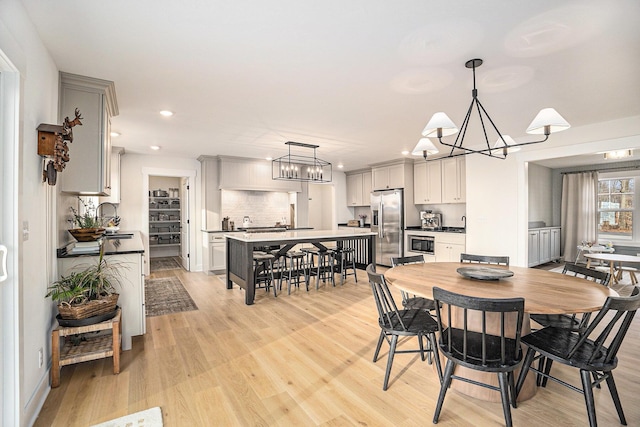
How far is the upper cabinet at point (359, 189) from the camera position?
26.8 feet

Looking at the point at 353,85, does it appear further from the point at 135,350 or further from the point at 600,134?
the point at 600,134

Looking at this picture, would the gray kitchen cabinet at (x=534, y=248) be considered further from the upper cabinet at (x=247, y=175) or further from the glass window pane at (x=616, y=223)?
the upper cabinet at (x=247, y=175)

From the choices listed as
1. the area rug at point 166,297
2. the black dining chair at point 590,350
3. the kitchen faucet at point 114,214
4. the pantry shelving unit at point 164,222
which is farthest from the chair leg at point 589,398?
the pantry shelving unit at point 164,222

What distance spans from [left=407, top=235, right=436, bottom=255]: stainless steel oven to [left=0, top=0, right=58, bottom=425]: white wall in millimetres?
5954

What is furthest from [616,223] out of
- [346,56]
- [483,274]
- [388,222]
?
Answer: [346,56]

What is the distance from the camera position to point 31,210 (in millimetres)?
1983

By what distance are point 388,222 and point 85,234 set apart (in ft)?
18.5

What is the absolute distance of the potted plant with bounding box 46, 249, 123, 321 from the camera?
7.64 ft

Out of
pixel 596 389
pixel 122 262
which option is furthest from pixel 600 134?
pixel 122 262

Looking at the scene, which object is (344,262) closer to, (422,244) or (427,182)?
→ (422,244)

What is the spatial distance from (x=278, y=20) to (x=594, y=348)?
2712mm

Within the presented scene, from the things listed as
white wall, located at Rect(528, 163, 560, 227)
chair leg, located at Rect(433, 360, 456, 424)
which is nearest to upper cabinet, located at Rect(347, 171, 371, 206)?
white wall, located at Rect(528, 163, 560, 227)

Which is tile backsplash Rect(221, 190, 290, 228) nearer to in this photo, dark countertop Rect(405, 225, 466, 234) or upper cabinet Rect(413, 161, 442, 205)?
dark countertop Rect(405, 225, 466, 234)

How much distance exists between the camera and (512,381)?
2025 mm
